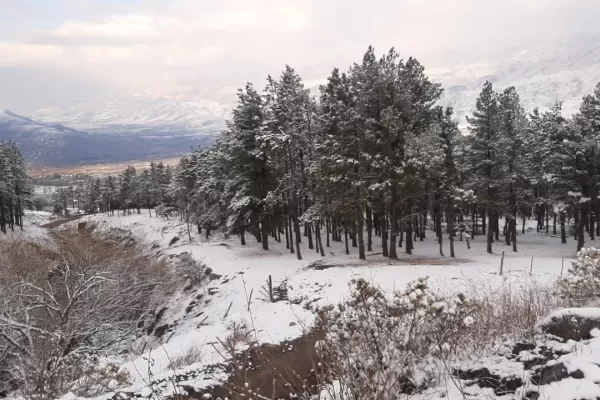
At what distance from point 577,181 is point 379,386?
3079 centimetres

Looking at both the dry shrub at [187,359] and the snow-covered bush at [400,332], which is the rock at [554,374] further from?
the dry shrub at [187,359]

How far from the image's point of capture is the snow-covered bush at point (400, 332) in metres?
4.47

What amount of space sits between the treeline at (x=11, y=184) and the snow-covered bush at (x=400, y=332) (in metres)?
55.5

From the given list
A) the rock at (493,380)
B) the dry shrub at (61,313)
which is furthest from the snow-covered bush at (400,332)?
the dry shrub at (61,313)

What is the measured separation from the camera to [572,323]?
4988 millimetres

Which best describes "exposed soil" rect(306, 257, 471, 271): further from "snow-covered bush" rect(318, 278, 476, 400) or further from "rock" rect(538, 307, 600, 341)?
"rock" rect(538, 307, 600, 341)

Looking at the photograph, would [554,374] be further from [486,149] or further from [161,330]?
[486,149]

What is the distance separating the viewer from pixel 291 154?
1090 inches

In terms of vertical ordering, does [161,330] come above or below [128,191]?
below

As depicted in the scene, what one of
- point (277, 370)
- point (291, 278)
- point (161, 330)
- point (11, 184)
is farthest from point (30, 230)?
point (277, 370)

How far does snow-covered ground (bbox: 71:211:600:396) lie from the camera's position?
12883 mm

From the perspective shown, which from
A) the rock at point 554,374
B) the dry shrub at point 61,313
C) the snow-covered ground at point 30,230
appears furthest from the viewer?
the snow-covered ground at point 30,230

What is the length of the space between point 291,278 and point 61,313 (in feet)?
43.6

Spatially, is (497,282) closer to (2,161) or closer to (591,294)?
(591,294)
